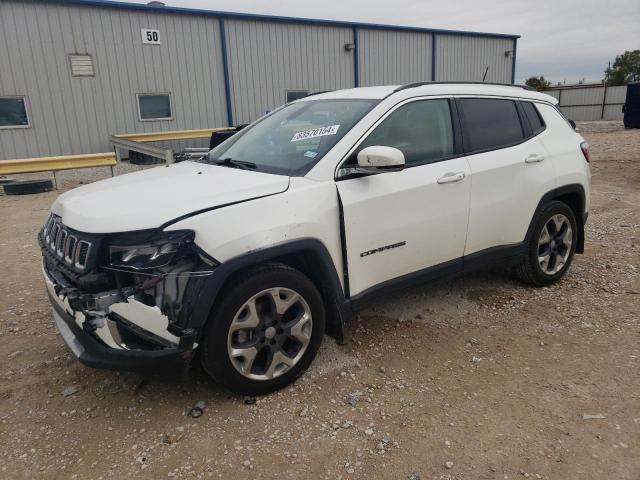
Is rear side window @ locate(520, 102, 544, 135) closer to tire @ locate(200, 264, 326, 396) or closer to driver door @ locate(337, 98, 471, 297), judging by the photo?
driver door @ locate(337, 98, 471, 297)

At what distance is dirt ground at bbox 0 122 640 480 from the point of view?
239 cm

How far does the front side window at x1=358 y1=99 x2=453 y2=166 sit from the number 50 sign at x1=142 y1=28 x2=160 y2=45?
12811 mm

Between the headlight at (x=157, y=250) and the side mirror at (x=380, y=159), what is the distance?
3.58 feet

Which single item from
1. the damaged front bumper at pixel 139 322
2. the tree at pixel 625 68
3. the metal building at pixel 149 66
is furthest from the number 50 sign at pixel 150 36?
the tree at pixel 625 68

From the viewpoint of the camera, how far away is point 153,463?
241cm

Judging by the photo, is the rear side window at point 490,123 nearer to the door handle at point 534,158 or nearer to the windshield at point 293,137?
the door handle at point 534,158

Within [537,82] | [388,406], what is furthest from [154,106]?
[537,82]

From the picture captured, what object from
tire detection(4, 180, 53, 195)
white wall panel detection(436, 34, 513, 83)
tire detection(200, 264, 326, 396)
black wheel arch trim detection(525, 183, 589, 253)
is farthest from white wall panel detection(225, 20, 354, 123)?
tire detection(200, 264, 326, 396)

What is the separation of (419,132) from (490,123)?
79cm

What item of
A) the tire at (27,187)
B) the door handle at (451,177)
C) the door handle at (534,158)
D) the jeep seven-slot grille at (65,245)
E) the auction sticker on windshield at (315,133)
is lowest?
the tire at (27,187)

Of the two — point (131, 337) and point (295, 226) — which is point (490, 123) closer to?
point (295, 226)

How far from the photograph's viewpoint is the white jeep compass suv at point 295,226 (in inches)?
97.4

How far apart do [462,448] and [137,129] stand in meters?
14.2

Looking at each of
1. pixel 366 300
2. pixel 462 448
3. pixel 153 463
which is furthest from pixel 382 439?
pixel 153 463
